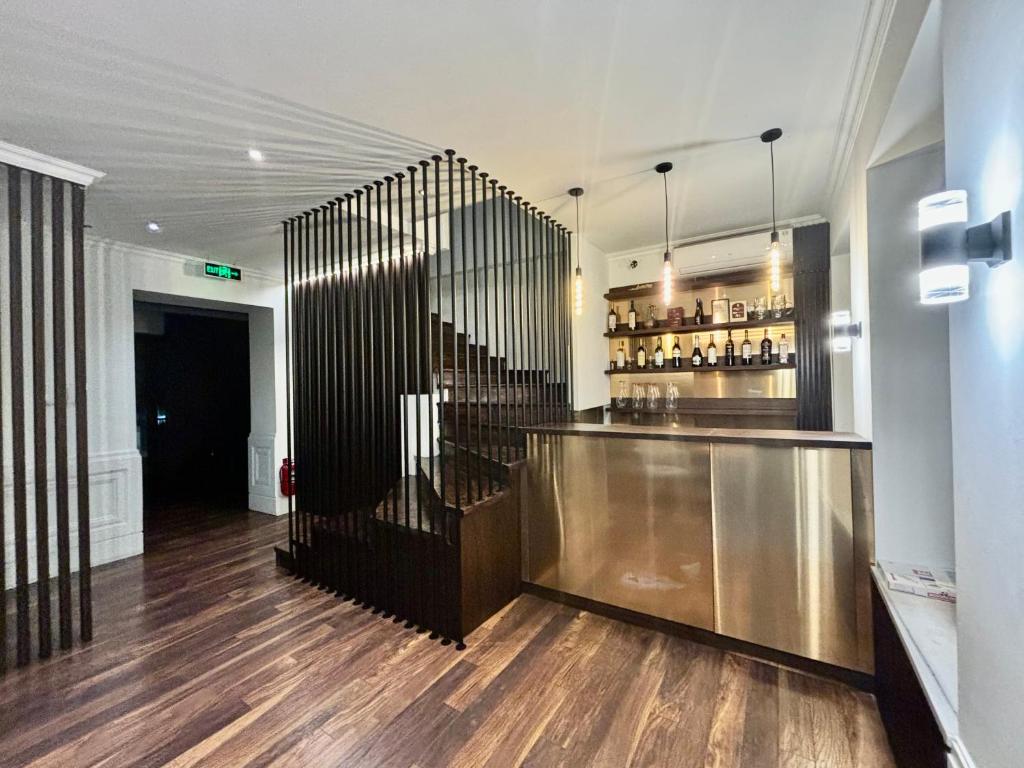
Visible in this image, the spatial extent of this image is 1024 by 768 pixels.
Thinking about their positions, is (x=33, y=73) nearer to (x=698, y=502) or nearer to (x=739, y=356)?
(x=698, y=502)

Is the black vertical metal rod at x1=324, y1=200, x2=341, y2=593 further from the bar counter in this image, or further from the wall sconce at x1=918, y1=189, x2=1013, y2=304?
the wall sconce at x1=918, y1=189, x2=1013, y2=304

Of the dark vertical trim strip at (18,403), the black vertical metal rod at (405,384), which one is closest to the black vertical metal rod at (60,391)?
the dark vertical trim strip at (18,403)

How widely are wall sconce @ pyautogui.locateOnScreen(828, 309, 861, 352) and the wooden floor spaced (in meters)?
1.70

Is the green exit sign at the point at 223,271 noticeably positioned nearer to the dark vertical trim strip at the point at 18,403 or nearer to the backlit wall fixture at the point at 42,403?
the backlit wall fixture at the point at 42,403

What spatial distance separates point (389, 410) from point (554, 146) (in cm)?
198

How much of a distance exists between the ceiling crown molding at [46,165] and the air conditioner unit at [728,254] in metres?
4.39

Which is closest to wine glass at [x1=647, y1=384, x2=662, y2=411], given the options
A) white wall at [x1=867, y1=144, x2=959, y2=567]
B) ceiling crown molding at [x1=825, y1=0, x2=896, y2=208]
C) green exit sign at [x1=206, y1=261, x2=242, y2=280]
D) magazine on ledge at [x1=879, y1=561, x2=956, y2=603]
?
ceiling crown molding at [x1=825, y1=0, x2=896, y2=208]

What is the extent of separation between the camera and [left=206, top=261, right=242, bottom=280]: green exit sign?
435 centimetres

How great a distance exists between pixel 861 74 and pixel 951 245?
5.33ft

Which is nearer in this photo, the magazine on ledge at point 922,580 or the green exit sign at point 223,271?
the magazine on ledge at point 922,580

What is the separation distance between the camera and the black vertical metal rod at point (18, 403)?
7.39 ft

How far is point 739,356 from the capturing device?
13.5 ft

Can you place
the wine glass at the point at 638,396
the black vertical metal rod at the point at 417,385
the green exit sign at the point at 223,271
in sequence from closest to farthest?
1. the black vertical metal rod at the point at 417,385
2. the wine glass at the point at 638,396
3. the green exit sign at the point at 223,271

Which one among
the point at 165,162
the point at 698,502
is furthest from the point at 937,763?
the point at 165,162
